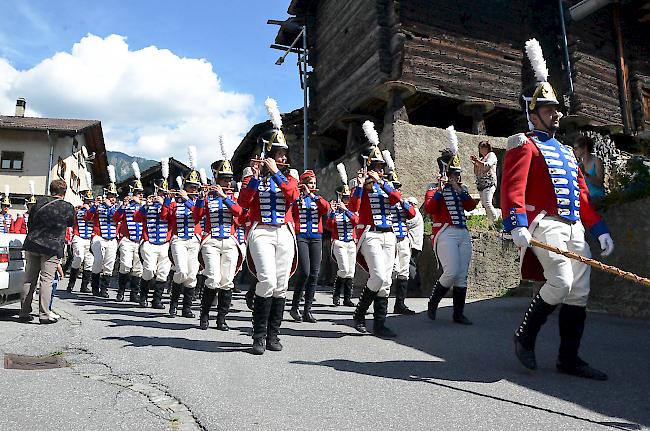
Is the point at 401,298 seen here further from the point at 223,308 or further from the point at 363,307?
the point at 223,308

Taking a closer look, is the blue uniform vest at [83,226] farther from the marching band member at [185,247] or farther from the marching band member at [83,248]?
the marching band member at [185,247]

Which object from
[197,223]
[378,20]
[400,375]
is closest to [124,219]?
[197,223]

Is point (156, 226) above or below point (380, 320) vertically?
above

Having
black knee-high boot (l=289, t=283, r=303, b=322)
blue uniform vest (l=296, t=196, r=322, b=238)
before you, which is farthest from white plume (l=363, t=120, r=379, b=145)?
→ black knee-high boot (l=289, t=283, r=303, b=322)

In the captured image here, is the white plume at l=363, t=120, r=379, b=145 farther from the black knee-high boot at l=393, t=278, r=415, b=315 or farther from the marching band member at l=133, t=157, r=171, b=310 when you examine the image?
the marching band member at l=133, t=157, r=171, b=310

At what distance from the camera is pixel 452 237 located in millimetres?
6969

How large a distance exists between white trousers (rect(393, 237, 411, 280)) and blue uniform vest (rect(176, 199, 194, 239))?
3.34m

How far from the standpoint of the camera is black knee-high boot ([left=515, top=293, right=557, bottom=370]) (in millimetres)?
4055

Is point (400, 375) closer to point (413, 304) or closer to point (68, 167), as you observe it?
point (413, 304)

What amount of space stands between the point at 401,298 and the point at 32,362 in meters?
5.21

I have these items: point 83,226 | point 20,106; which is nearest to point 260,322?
point 83,226

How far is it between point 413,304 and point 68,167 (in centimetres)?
2689

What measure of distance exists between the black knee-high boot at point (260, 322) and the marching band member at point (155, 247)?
4.81 m

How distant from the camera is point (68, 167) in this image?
30.2 meters
